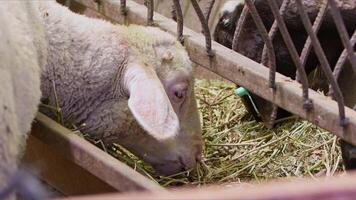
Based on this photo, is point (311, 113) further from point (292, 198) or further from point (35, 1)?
point (292, 198)

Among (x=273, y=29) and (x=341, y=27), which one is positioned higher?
(x=341, y=27)

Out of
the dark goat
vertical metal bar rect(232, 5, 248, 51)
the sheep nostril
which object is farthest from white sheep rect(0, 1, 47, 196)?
the dark goat

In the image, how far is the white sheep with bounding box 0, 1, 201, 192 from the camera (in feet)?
10.00

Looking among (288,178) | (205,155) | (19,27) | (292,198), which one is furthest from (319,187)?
(205,155)

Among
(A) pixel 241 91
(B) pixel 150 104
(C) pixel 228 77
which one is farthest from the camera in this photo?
(A) pixel 241 91

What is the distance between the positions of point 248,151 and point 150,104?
111cm

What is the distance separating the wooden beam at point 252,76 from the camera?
316 centimetres

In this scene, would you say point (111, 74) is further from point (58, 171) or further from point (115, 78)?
point (58, 171)

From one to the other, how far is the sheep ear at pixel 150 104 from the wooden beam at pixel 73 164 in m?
0.18

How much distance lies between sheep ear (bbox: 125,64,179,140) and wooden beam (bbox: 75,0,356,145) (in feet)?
1.65

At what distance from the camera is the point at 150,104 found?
2.97 metres

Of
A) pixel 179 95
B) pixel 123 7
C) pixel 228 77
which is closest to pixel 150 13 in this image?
pixel 123 7

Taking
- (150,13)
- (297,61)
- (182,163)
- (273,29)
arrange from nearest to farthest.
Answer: (297,61), (182,163), (273,29), (150,13)

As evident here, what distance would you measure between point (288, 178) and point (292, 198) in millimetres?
2527
